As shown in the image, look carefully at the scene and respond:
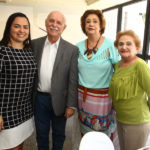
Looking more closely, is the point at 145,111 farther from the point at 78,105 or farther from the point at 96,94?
the point at 78,105

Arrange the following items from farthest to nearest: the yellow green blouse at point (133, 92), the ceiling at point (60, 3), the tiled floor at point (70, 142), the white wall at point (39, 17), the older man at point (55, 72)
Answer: the white wall at point (39, 17)
the ceiling at point (60, 3)
the tiled floor at point (70, 142)
the older man at point (55, 72)
the yellow green blouse at point (133, 92)

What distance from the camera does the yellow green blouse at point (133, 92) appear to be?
1294 mm

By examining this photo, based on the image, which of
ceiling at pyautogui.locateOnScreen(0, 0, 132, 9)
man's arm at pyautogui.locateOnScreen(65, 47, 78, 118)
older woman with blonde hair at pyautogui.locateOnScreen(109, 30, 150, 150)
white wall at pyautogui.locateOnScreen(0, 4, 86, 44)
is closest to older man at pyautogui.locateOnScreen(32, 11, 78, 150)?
man's arm at pyautogui.locateOnScreen(65, 47, 78, 118)

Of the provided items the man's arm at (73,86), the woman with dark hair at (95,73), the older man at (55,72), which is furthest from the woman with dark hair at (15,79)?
the woman with dark hair at (95,73)

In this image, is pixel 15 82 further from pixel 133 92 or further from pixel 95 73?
pixel 133 92

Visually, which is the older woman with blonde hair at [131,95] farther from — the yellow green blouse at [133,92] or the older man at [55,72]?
the older man at [55,72]

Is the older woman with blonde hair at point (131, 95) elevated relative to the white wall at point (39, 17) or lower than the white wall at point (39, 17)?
lower

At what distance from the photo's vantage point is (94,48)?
1.63 meters

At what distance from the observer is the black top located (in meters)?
Result: 1.33

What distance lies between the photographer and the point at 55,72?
1.53 meters

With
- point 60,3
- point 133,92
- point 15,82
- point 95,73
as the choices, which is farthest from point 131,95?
point 60,3

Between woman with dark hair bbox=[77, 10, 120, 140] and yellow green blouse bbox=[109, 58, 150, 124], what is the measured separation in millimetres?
175

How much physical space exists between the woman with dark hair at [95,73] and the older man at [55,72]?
86 millimetres

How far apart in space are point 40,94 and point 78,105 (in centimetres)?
42
